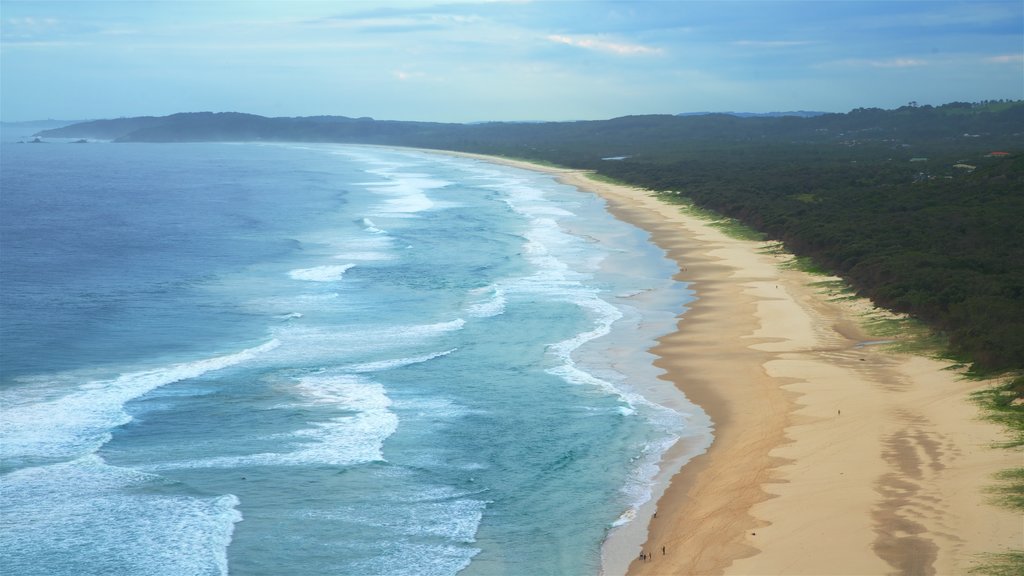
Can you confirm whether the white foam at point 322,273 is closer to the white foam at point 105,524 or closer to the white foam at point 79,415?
the white foam at point 79,415

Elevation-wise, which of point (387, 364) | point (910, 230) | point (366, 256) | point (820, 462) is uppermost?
point (910, 230)

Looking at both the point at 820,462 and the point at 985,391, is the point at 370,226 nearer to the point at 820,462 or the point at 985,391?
the point at 985,391

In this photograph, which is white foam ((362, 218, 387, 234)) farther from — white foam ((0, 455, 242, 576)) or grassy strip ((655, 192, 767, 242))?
white foam ((0, 455, 242, 576))

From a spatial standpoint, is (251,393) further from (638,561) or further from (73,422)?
(638,561)

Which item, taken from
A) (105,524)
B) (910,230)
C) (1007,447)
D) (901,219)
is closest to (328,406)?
(105,524)

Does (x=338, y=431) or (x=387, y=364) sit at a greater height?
(x=387, y=364)

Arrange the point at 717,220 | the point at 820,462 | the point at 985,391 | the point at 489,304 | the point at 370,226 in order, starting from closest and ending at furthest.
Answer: the point at 820,462 → the point at 985,391 → the point at 489,304 → the point at 717,220 → the point at 370,226

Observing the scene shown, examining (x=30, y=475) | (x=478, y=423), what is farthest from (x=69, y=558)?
(x=478, y=423)

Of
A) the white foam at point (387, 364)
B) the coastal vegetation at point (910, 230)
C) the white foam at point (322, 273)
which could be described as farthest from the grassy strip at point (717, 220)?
the white foam at point (387, 364)
